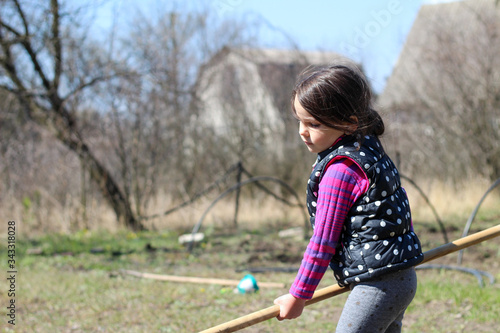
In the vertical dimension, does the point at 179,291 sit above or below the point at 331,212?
below

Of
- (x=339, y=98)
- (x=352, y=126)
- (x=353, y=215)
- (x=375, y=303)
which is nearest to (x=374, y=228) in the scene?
(x=353, y=215)

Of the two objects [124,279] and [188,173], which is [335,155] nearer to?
[124,279]

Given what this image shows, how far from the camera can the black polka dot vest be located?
177cm

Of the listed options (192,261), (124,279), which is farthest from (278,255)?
(124,279)

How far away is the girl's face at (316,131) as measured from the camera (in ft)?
6.24

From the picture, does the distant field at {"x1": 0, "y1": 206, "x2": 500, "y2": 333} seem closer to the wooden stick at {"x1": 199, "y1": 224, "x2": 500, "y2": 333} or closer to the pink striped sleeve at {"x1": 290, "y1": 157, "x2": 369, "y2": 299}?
the wooden stick at {"x1": 199, "y1": 224, "x2": 500, "y2": 333}

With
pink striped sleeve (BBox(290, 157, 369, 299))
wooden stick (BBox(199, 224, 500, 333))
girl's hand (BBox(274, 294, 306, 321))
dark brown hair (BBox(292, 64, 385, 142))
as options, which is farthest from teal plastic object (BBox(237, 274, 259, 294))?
dark brown hair (BBox(292, 64, 385, 142))

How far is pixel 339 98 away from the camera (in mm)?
1870

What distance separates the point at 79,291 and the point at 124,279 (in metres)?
0.54

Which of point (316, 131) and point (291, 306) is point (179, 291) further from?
point (316, 131)

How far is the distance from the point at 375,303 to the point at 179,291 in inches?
115

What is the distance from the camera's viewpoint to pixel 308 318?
3.67 metres

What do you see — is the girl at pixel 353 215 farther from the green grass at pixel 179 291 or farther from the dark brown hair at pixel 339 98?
the green grass at pixel 179 291

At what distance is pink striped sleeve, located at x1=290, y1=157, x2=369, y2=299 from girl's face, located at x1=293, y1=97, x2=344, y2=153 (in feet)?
0.41
